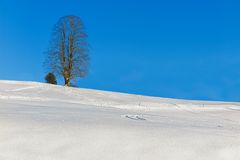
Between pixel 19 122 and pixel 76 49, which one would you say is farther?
pixel 76 49

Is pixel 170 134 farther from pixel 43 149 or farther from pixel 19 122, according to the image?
pixel 19 122

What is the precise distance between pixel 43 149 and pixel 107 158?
75 centimetres

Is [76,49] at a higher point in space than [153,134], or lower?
higher

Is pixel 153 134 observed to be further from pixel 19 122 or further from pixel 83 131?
pixel 19 122

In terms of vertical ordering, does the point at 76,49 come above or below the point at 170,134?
above

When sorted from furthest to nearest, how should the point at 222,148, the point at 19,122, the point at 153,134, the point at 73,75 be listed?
the point at 73,75, the point at 19,122, the point at 153,134, the point at 222,148

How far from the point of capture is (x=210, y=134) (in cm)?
380

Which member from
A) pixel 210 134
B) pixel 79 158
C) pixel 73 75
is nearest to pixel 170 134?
pixel 210 134

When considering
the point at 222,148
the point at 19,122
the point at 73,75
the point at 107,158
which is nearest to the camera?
the point at 107,158

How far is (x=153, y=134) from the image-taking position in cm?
362

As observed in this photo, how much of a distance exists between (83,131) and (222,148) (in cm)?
172

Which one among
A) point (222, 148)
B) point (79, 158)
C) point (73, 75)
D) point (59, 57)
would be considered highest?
point (59, 57)

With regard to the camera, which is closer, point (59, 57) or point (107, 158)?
point (107, 158)

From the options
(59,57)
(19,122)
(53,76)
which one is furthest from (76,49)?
(19,122)
